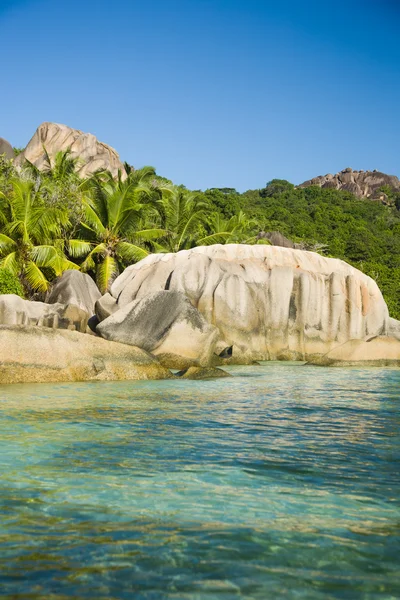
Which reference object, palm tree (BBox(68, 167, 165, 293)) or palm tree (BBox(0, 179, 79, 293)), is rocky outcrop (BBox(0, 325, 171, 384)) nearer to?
palm tree (BBox(0, 179, 79, 293))

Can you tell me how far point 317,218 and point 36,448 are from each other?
44.7 meters

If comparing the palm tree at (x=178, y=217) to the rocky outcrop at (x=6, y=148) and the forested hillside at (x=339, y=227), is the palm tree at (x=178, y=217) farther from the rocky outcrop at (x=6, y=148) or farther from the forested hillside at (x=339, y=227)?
the rocky outcrop at (x=6, y=148)

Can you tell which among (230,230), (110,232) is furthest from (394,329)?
(230,230)

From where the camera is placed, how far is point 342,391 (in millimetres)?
10297

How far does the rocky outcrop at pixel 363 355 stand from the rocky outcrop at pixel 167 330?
3.60 m

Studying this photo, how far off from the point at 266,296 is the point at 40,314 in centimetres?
682

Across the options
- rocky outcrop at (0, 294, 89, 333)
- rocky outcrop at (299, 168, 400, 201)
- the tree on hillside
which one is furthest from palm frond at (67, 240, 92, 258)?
rocky outcrop at (299, 168, 400, 201)

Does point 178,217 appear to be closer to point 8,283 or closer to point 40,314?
point 8,283

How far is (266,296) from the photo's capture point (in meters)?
18.7

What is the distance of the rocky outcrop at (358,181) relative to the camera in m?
85.1

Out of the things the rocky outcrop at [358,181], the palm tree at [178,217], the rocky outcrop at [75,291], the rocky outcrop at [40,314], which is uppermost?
the rocky outcrop at [358,181]

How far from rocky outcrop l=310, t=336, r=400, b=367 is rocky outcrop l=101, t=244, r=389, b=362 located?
99.1 inches

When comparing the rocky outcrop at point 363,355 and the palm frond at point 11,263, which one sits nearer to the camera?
the rocky outcrop at point 363,355

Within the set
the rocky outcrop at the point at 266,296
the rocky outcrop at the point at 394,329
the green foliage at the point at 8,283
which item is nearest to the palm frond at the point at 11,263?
the green foliage at the point at 8,283
